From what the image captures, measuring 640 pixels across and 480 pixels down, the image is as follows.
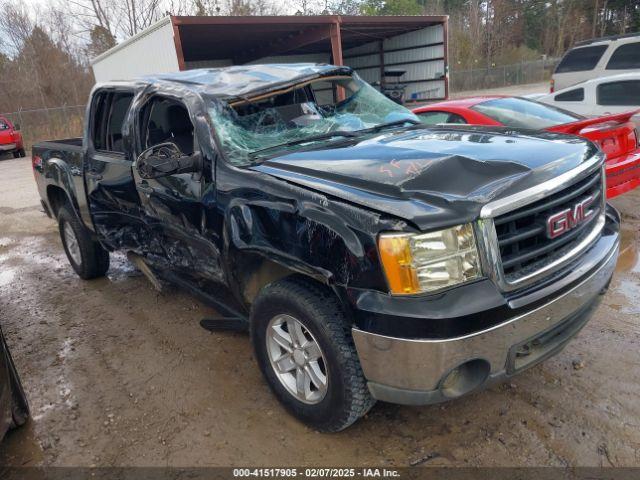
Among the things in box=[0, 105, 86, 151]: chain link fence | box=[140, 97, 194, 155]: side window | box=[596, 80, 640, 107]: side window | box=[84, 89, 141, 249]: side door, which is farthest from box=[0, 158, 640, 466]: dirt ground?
box=[0, 105, 86, 151]: chain link fence

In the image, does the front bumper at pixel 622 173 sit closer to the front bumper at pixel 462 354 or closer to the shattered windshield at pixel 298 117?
the shattered windshield at pixel 298 117

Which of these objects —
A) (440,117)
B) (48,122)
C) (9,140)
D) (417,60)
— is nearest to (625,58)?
(417,60)

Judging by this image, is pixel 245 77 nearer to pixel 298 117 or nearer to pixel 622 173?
pixel 298 117

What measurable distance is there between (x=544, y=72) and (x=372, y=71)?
24.0 metres

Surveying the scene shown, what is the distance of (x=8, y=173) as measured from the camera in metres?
15.3

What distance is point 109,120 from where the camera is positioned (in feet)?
13.8

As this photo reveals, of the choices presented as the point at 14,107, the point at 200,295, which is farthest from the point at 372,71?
the point at 14,107

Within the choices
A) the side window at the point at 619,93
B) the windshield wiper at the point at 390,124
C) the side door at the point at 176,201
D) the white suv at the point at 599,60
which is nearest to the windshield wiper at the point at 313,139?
the windshield wiper at the point at 390,124

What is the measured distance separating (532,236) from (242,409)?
1.86m

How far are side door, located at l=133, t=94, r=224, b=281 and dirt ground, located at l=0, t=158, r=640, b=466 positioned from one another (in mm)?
691

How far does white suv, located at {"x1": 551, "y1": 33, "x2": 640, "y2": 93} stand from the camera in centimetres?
1118

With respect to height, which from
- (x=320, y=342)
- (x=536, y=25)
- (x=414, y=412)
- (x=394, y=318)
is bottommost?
(x=414, y=412)

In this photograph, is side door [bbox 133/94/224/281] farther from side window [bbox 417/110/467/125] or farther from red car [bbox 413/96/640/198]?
side window [bbox 417/110/467/125]

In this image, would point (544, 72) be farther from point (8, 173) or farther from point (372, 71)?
point (8, 173)
